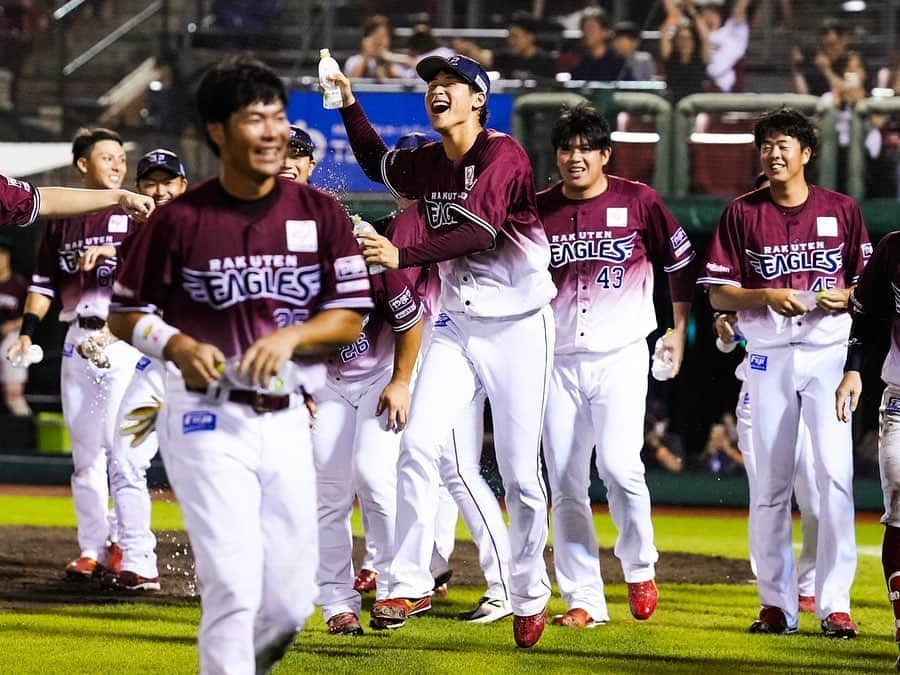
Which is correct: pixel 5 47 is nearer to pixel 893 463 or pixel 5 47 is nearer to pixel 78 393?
pixel 78 393

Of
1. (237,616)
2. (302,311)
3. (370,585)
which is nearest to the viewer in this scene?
(237,616)

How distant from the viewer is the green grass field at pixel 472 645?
234 inches

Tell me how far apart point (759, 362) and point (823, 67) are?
7.91 meters

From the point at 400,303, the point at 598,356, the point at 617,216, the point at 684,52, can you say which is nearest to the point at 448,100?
the point at 400,303

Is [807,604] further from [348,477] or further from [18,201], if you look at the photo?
[18,201]

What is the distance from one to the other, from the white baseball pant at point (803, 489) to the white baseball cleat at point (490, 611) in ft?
3.80

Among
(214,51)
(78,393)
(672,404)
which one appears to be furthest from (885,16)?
(78,393)

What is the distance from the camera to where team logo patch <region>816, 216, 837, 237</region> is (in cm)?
707

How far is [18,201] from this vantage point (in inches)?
245

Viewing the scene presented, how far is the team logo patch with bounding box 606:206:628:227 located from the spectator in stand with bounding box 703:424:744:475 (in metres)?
6.99

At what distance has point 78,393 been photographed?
8.24 meters

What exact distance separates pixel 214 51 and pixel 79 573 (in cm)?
861

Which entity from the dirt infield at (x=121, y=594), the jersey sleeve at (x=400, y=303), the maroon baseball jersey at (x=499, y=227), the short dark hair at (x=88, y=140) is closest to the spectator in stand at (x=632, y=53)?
the dirt infield at (x=121, y=594)

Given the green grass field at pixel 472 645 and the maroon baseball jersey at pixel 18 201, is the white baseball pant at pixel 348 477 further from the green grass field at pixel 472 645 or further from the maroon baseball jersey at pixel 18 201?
the maroon baseball jersey at pixel 18 201
